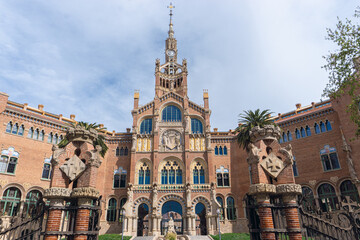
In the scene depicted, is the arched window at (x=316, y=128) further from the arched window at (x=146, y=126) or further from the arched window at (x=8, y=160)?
the arched window at (x=8, y=160)

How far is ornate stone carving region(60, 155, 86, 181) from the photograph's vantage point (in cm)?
1077

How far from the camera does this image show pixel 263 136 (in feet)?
38.1

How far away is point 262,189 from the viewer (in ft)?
32.6

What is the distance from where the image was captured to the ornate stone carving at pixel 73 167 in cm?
1077

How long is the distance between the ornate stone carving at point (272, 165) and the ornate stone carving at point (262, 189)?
0.66 m

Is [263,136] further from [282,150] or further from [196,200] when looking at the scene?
[196,200]

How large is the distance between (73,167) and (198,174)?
27775 millimetres

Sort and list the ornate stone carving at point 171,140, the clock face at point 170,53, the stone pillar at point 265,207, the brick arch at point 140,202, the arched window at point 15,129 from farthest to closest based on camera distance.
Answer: the clock face at point 170,53 < the ornate stone carving at point 171,140 < the brick arch at point 140,202 < the arched window at point 15,129 < the stone pillar at point 265,207

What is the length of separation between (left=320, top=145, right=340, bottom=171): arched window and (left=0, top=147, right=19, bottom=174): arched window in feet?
122

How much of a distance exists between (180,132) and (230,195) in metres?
11.8

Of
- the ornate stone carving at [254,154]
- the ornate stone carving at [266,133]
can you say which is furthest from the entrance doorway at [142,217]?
the ornate stone carving at [254,154]

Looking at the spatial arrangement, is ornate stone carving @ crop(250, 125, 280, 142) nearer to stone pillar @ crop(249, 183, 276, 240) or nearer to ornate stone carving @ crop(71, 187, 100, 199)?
stone pillar @ crop(249, 183, 276, 240)

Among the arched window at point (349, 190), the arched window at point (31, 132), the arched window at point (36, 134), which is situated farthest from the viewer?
the arched window at point (36, 134)

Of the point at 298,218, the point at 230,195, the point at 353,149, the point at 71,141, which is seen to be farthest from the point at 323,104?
the point at 71,141
